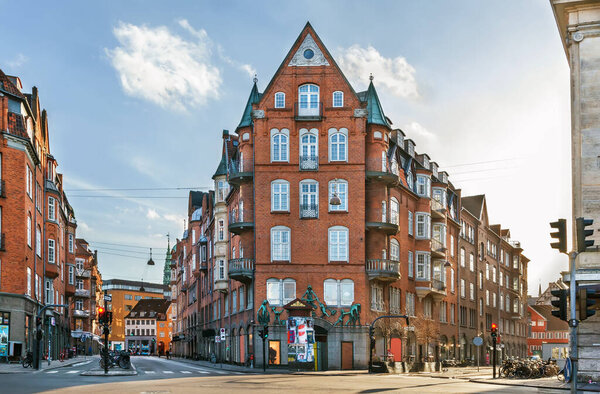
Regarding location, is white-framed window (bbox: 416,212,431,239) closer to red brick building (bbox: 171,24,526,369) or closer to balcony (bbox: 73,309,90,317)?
red brick building (bbox: 171,24,526,369)

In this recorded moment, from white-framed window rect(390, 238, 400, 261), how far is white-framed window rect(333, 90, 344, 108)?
1159cm

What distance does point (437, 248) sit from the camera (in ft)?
227

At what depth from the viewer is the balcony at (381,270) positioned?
2143 inches

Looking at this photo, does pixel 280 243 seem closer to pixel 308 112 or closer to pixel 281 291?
pixel 281 291

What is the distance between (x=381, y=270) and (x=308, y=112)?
12205 millimetres

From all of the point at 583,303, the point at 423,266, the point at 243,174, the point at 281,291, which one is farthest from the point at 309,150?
the point at 583,303

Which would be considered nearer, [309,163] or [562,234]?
[562,234]

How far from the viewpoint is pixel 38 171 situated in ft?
198

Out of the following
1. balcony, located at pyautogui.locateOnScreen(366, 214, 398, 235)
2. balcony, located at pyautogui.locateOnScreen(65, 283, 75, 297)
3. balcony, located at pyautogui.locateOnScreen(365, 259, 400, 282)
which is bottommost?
balcony, located at pyautogui.locateOnScreen(65, 283, 75, 297)

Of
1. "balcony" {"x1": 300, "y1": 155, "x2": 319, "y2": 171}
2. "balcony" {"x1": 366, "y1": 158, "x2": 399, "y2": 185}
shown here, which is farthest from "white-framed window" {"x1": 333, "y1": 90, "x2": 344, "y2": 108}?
"balcony" {"x1": 366, "y1": 158, "x2": 399, "y2": 185}

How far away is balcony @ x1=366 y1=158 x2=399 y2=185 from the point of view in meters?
55.1

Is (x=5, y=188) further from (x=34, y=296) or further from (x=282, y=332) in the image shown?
(x=282, y=332)

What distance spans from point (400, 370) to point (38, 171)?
1237 inches

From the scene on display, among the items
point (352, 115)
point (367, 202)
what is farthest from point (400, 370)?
point (352, 115)
